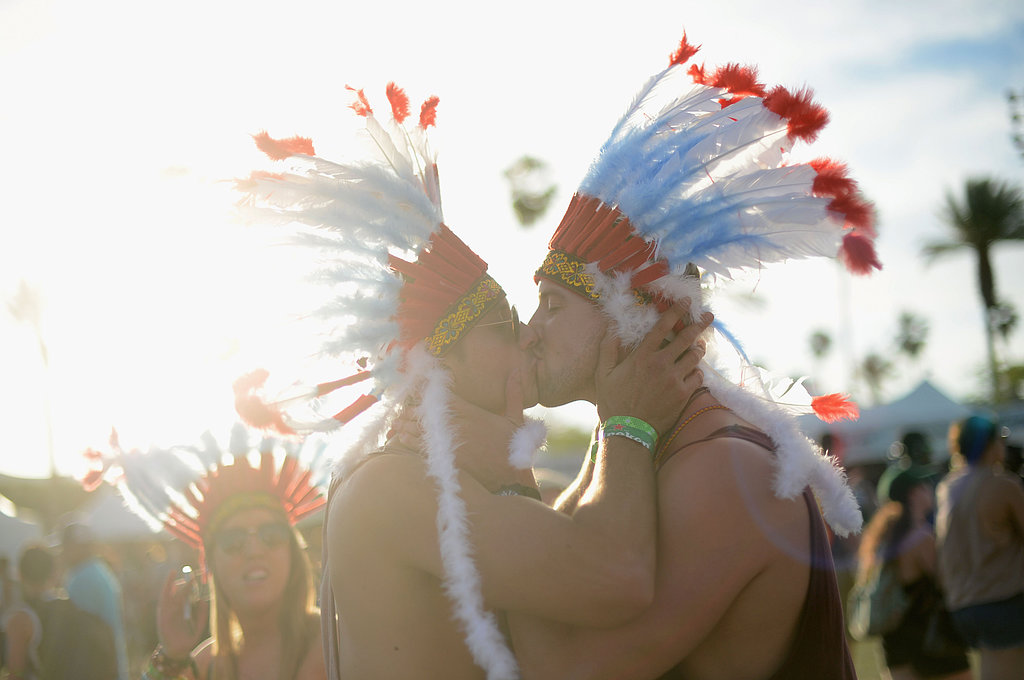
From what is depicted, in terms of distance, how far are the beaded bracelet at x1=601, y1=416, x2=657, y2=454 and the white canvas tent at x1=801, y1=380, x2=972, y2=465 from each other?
59.0ft

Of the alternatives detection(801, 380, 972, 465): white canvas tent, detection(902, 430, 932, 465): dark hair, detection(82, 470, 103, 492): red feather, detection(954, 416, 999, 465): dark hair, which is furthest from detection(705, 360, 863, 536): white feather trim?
detection(801, 380, 972, 465): white canvas tent

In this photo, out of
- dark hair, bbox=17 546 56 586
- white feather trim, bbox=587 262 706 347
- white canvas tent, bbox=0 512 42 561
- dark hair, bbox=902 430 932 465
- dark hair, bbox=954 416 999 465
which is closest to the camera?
white feather trim, bbox=587 262 706 347

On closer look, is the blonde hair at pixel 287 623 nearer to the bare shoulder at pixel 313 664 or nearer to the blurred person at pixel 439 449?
the bare shoulder at pixel 313 664

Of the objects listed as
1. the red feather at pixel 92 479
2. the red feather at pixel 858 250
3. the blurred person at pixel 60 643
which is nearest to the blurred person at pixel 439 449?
the red feather at pixel 858 250

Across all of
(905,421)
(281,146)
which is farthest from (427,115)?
(905,421)

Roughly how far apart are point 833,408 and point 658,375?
0.82 m

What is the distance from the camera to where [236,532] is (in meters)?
3.97

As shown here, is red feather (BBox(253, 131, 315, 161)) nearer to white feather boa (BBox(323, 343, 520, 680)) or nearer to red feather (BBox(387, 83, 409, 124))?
red feather (BBox(387, 83, 409, 124))

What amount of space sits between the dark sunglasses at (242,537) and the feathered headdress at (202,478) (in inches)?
2.5

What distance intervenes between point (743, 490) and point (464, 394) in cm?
95

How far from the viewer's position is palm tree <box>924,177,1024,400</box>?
3600 centimetres

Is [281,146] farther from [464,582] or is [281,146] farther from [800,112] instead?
[800,112]

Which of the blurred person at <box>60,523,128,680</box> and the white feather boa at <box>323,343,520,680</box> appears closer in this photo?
the white feather boa at <box>323,343,520,680</box>

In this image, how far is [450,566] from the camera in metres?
2.20
